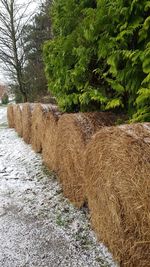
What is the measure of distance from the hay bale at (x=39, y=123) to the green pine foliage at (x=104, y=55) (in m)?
0.72

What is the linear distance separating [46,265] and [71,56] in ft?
10.8

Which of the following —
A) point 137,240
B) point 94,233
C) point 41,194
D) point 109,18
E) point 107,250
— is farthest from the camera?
point 41,194

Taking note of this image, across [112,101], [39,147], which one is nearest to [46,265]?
[112,101]

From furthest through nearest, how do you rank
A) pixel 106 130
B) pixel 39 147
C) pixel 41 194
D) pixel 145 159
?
1. pixel 39 147
2. pixel 41 194
3. pixel 106 130
4. pixel 145 159

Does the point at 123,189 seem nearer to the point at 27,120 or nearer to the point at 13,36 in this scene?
the point at 27,120

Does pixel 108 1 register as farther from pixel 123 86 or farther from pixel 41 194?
pixel 41 194

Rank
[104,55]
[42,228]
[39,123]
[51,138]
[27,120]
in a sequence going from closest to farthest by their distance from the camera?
[42,228], [104,55], [51,138], [39,123], [27,120]

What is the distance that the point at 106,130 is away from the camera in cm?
269

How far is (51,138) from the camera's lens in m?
5.63

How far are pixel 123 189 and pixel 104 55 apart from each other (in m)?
1.99

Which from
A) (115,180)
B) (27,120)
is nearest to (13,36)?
(27,120)

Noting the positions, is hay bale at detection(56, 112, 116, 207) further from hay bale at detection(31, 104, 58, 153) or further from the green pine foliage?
hay bale at detection(31, 104, 58, 153)

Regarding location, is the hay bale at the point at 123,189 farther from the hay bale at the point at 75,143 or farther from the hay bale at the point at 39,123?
the hay bale at the point at 39,123

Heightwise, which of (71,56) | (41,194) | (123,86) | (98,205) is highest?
(71,56)
